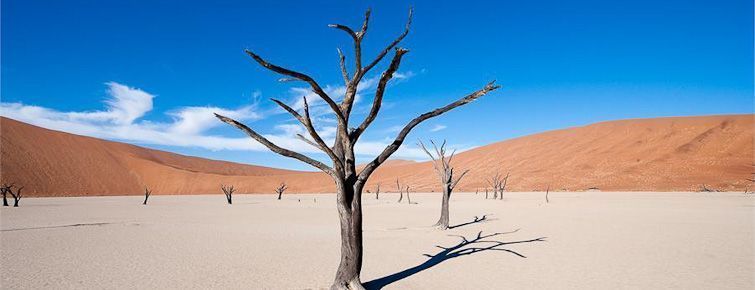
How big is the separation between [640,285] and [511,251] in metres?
3.68

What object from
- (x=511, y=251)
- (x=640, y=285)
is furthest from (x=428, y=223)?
(x=640, y=285)

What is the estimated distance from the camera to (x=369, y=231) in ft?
51.6

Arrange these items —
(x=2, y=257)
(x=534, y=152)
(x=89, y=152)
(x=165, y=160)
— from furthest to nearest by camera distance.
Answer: (x=165, y=160) < (x=89, y=152) < (x=534, y=152) < (x=2, y=257)

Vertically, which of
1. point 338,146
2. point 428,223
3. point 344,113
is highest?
point 344,113

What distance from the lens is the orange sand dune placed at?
56.4m

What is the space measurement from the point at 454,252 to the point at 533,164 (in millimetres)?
70049

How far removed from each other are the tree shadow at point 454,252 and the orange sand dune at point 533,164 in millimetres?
48328

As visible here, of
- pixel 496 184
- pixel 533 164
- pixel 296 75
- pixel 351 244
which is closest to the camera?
pixel 296 75

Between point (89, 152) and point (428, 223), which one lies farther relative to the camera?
point (89, 152)

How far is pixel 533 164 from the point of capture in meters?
75.2

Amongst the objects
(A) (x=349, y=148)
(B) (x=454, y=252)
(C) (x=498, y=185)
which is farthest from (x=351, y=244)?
(C) (x=498, y=185)

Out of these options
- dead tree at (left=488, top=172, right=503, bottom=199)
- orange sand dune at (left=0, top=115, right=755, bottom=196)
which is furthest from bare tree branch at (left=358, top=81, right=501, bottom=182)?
orange sand dune at (left=0, top=115, right=755, bottom=196)

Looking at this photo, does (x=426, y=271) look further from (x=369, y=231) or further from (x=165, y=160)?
(x=165, y=160)

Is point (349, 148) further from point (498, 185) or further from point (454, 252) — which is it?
point (498, 185)
